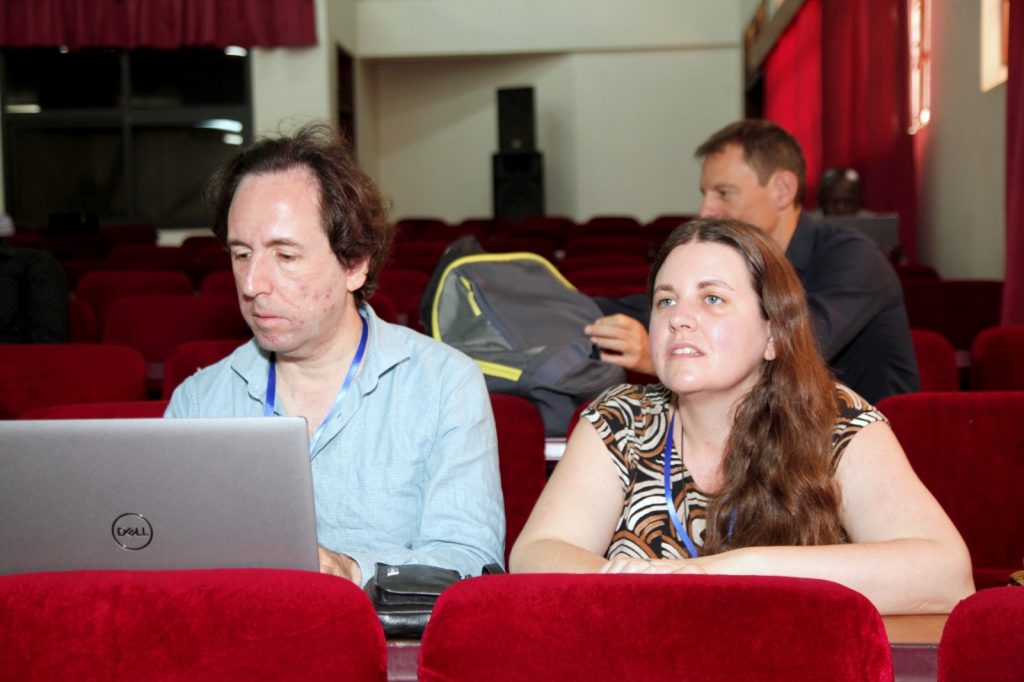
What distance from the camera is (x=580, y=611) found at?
3.27ft

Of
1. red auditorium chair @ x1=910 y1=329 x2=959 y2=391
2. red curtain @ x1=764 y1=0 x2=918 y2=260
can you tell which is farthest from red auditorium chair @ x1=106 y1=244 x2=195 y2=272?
red auditorium chair @ x1=910 y1=329 x2=959 y2=391

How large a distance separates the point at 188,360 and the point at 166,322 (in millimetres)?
1208

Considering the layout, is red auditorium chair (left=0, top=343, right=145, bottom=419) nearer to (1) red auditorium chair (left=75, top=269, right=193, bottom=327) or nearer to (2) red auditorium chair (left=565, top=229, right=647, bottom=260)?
(1) red auditorium chair (left=75, top=269, right=193, bottom=327)

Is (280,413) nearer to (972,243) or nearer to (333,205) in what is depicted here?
(333,205)

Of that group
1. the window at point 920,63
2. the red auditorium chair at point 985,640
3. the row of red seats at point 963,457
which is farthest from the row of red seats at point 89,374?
the window at point 920,63

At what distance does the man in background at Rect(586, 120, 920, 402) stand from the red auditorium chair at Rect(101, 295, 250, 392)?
5.36 ft

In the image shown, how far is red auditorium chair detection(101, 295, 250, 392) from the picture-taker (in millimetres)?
3719

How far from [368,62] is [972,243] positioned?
29.4 ft

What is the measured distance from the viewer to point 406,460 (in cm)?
169

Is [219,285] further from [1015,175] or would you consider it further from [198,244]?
[198,244]

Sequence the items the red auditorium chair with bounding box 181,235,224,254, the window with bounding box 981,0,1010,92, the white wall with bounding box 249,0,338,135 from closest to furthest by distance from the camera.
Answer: the window with bounding box 981,0,1010,92 < the red auditorium chair with bounding box 181,235,224,254 < the white wall with bounding box 249,0,338,135

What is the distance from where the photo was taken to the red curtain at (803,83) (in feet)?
32.5

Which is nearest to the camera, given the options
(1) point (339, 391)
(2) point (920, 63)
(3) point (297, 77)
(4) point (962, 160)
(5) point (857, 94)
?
(1) point (339, 391)

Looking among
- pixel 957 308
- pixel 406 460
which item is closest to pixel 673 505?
pixel 406 460
